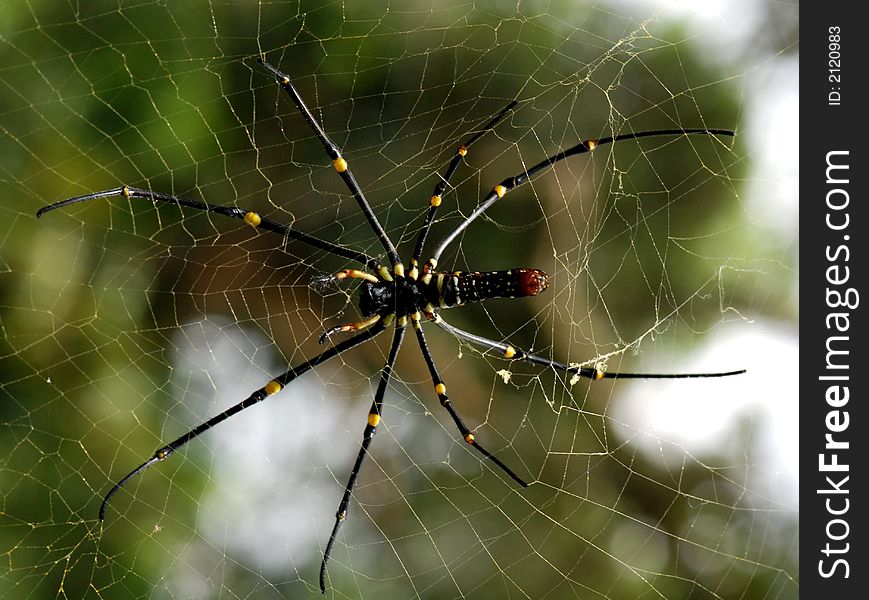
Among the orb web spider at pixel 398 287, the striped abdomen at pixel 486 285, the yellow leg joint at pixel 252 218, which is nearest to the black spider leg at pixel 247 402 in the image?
the orb web spider at pixel 398 287

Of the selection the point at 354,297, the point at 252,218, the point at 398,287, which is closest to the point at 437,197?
the point at 398,287

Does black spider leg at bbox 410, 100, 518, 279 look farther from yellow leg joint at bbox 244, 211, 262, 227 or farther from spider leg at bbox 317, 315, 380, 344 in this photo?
yellow leg joint at bbox 244, 211, 262, 227

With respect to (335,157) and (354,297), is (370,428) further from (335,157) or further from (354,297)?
(335,157)

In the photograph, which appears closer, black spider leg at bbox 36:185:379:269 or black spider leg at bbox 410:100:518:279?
black spider leg at bbox 36:185:379:269

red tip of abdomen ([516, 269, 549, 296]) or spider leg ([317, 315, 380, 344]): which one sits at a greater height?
red tip of abdomen ([516, 269, 549, 296])

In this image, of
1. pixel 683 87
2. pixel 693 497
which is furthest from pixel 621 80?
pixel 693 497

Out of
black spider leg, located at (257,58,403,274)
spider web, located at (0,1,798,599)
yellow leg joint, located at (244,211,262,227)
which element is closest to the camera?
black spider leg, located at (257,58,403,274)

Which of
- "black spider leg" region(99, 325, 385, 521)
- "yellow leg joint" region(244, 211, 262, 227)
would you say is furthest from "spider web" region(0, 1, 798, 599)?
"yellow leg joint" region(244, 211, 262, 227)
